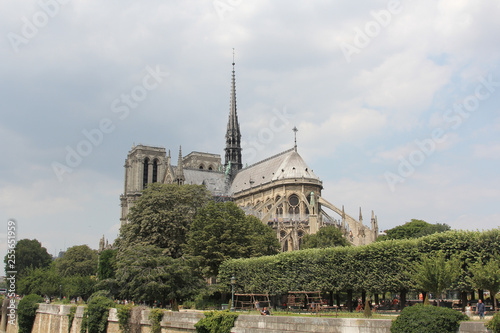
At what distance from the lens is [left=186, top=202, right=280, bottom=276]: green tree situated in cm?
4459

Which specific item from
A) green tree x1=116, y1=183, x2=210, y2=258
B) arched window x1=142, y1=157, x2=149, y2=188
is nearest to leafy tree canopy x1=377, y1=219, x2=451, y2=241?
green tree x1=116, y1=183, x2=210, y2=258

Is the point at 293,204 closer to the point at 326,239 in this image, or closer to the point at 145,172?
the point at 326,239

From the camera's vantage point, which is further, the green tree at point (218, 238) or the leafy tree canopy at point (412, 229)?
the leafy tree canopy at point (412, 229)

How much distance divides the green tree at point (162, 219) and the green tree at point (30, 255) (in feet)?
193

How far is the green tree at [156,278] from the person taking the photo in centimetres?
3869

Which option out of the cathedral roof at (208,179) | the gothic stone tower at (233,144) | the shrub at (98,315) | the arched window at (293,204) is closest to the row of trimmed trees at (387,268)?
the shrub at (98,315)

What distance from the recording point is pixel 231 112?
10500 cm

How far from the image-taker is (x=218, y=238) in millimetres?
45469

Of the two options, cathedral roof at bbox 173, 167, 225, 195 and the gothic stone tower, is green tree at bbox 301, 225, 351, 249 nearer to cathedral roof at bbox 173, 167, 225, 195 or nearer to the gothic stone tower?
cathedral roof at bbox 173, 167, 225, 195

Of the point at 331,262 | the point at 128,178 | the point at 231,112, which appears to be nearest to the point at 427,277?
the point at 331,262

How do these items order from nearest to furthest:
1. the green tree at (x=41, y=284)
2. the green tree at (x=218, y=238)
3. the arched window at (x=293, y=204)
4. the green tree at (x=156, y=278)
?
the green tree at (x=156, y=278)
the green tree at (x=218, y=238)
the green tree at (x=41, y=284)
the arched window at (x=293, y=204)

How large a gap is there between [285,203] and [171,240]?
113 feet

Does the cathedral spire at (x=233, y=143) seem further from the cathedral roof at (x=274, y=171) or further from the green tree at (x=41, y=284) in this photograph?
the green tree at (x=41, y=284)

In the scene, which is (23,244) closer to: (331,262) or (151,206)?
(151,206)
